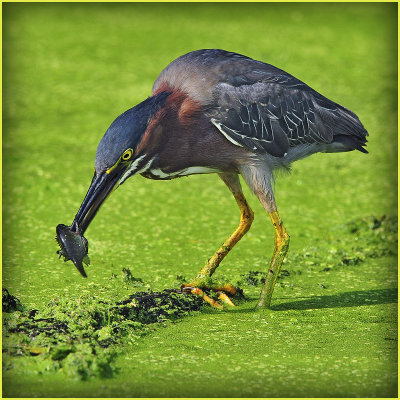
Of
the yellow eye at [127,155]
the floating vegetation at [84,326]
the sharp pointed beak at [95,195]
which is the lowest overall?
the floating vegetation at [84,326]

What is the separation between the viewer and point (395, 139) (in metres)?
7.47

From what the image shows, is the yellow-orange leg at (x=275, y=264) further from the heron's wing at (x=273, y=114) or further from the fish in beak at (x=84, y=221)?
the fish in beak at (x=84, y=221)

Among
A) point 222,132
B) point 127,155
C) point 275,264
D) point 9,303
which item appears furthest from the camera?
point 275,264

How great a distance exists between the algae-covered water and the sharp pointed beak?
1.61 feet

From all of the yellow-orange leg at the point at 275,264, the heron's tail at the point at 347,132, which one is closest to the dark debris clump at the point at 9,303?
the yellow-orange leg at the point at 275,264

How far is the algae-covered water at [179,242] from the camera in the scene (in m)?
3.63

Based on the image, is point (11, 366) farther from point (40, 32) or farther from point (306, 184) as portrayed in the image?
point (40, 32)

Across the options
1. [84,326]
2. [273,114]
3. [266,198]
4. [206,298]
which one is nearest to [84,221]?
[84,326]

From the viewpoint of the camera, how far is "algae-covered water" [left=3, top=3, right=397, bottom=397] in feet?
11.9

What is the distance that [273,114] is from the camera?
466 cm

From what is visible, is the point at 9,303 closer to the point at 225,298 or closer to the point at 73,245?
the point at 73,245

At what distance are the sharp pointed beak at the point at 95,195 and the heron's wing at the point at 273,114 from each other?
28.5 inches

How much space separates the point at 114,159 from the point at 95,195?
21 cm

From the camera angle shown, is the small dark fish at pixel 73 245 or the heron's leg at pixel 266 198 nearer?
the small dark fish at pixel 73 245
